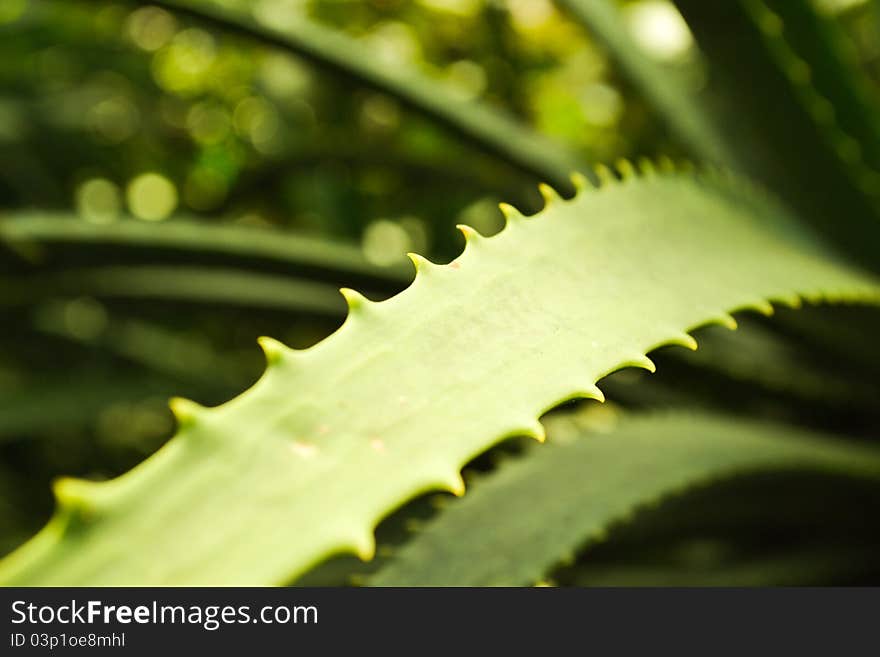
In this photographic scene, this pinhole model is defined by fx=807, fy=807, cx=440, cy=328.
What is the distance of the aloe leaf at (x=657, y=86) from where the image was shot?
57 centimetres

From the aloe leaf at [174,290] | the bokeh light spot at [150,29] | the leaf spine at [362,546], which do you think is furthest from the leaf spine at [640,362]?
the bokeh light spot at [150,29]

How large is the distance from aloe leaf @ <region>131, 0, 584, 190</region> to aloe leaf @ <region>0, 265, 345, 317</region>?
155mm

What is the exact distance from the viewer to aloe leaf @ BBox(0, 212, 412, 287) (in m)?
0.51

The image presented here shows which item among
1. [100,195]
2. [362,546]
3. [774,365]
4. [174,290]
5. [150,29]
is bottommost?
[362,546]

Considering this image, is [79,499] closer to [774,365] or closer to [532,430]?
[532,430]

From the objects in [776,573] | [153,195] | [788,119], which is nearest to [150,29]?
[153,195]

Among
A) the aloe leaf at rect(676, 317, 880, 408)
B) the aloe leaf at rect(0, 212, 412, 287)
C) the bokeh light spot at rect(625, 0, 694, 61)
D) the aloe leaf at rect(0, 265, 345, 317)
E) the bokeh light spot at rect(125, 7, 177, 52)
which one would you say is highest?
the bokeh light spot at rect(125, 7, 177, 52)

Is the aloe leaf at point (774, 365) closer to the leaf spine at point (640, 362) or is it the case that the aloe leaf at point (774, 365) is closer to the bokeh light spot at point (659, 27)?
the leaf spine at point (640, 362)

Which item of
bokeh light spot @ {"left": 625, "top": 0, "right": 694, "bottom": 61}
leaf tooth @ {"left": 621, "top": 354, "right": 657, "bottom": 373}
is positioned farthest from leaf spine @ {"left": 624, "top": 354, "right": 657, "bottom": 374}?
bokeh light spot @ {"left": 625, "top": 0, "right": 694, "bottom": 61}

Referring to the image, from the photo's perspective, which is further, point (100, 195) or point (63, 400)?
point (100, 195)

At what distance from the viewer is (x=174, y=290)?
65 cm

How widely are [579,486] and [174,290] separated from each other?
0.40 metres

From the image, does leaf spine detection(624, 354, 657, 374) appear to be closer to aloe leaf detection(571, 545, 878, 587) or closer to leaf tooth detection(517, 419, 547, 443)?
leaf tooth detection(517, 419, 547, 443)

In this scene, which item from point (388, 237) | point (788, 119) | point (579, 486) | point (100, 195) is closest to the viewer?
point (579, 486)
